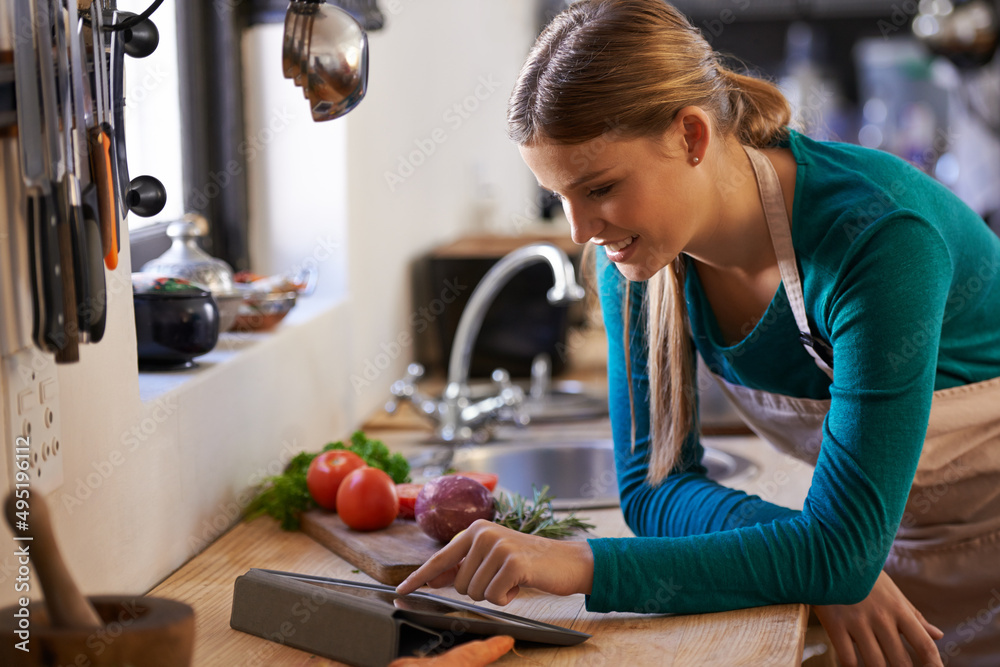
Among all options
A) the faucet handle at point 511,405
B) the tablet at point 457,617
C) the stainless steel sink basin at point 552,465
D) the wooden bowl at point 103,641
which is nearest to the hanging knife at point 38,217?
the wooden bowl at point 103,641

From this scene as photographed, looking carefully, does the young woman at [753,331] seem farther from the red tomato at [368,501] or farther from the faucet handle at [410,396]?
the faucet handle at [410,396]

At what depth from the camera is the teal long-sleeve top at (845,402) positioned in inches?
35.8

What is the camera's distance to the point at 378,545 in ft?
3.66

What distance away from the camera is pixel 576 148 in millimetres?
942

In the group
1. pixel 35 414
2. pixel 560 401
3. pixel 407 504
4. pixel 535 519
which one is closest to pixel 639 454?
pixel 535 519

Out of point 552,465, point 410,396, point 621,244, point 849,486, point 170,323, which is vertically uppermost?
point 621,244

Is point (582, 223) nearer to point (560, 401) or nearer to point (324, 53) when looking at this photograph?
point (324, 53)

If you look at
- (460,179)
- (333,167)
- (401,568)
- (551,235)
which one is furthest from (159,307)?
(460,179)

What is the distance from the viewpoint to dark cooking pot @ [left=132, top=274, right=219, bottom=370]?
45.6 inches

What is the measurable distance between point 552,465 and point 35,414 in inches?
42.3

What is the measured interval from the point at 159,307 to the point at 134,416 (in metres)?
0.19

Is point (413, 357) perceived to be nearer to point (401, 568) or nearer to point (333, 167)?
point (333, 167)

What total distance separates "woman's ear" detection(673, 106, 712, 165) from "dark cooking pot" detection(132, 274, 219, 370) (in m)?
A: 0.59

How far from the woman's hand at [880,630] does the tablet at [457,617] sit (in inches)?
12.4
